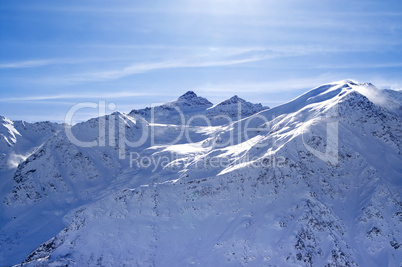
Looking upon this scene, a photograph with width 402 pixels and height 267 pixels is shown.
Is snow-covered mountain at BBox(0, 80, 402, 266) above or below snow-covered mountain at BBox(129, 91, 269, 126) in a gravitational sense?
below

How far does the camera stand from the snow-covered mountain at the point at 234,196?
63406mm

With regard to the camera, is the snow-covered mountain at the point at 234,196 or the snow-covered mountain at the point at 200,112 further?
the snow-covered mountain at the point at 200,112

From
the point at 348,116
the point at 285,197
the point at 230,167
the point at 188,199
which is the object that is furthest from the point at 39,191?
the point at 348,116

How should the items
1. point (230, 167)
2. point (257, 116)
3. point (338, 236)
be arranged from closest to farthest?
point (338, 236) < point (230, 167) < point (257, 116)

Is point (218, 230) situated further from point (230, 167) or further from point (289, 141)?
point (289, 141)

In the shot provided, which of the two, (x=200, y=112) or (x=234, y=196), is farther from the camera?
(x=200, y=112)

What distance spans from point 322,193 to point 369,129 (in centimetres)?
2383

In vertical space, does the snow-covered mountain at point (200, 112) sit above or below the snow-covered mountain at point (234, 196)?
above

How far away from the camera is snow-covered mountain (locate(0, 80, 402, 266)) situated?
63406mm

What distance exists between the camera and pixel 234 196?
74.1 m

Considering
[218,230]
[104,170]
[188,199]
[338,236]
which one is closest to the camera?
[338,236]

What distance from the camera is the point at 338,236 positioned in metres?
62.9

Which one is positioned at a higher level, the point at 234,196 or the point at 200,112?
the point at 200,112

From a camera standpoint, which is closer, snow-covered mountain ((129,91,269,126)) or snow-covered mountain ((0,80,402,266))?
snow-covered mountain ((0,80,402,266))
